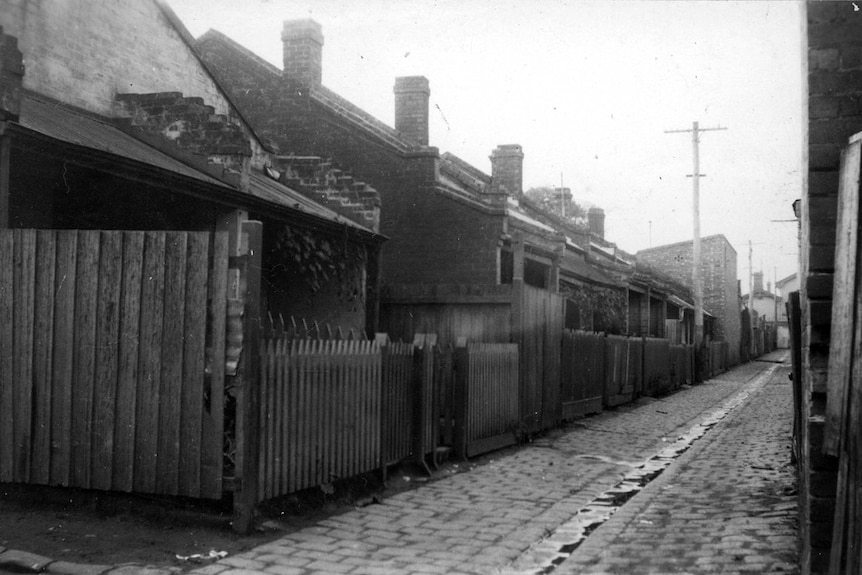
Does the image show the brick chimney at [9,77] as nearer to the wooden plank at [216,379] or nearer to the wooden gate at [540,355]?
the wooden plank at [216,379]

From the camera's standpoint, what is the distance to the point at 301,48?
19.6m

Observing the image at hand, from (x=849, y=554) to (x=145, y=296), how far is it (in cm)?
465

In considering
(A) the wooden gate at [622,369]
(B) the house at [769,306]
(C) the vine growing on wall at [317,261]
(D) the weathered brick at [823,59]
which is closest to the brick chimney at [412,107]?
(A) the wooden gate at [622,369]

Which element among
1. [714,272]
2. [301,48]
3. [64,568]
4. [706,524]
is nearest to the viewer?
[64,568]

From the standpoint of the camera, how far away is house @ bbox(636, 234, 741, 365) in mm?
52688

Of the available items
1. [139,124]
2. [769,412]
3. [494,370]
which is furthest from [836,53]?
[769,412]

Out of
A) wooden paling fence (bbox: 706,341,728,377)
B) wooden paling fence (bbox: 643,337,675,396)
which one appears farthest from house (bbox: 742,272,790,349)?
wooden paling fence (bbox: 643,337,675,396)

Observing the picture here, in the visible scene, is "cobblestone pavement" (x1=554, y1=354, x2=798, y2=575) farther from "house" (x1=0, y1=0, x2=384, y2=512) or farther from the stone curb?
"house" (x1=0, y1=0, x2=384, y2=512)

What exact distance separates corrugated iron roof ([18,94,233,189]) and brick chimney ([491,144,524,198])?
64.5ft

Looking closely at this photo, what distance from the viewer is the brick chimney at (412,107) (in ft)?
68.8

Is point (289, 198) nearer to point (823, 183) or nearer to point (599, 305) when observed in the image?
point (823, 183)

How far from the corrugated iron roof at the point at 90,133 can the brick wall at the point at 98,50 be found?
18.6 inches

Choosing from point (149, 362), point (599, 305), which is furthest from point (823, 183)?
point (599, 305)

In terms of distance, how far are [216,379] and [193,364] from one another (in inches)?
8.1
